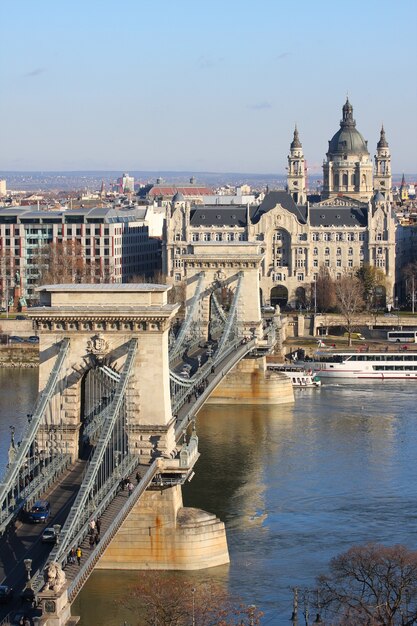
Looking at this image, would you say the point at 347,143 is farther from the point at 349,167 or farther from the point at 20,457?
the point at 20,457

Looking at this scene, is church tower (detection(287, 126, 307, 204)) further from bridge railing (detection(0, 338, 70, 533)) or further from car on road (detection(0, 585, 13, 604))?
car on road (detection(0, 585, 13, 604))

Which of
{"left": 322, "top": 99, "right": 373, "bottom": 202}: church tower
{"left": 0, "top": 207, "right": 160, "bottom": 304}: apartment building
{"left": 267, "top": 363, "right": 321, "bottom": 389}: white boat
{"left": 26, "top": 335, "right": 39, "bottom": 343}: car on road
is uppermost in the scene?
{"left": 322, "top": 99, "right": 373, "bottom": 202}: church tower

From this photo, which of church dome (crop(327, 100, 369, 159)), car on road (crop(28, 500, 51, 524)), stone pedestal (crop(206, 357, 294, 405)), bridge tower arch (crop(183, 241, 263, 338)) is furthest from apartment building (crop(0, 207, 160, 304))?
car on road (crop(28, 500, 51, 524))

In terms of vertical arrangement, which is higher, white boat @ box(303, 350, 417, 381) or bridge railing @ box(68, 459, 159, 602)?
bridge railing @ box(68, 459, 159, 602)

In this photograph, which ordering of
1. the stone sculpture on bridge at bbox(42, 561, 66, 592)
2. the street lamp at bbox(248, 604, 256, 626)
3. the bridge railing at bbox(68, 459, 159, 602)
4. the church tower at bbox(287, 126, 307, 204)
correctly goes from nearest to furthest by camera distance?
1. the stone sculpture on bridge at bbox(42, 561, 66, 592)
2. the bridge railing at bbox(68, 459, 159, 602)
3. the street lamp at bbox(248, 604, 256, 626)
4. the church tower at bbox(287, 126, 307, 204)


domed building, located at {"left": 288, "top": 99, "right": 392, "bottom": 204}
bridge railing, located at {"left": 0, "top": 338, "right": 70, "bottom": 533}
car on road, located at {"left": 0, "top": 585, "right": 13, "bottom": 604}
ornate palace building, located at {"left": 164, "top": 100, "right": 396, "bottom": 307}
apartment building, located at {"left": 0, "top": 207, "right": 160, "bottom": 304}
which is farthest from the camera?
domed building, located at {"left": 288, "top": 99, "right": 392, "bottom": 204}

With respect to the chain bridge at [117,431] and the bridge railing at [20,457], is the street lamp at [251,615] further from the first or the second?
the bridge railing at [20,457]

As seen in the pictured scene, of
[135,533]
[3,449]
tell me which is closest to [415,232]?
[3,449]

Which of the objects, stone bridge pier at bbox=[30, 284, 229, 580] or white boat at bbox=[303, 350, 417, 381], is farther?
white boat at bbox=[303, 350, 417, 381]
